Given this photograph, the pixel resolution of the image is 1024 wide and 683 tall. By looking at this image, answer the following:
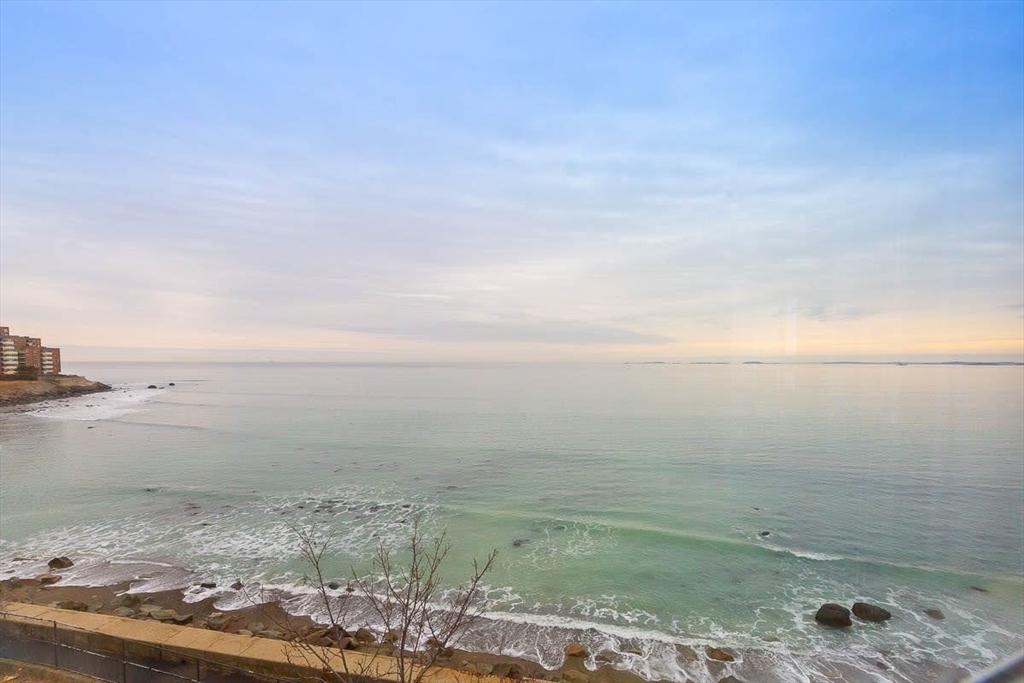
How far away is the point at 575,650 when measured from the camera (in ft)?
32.7

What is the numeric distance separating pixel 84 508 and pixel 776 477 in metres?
27.6

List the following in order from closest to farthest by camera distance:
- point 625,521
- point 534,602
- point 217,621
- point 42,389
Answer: point 217,621, point 534,602, point 625,521, point 42,389

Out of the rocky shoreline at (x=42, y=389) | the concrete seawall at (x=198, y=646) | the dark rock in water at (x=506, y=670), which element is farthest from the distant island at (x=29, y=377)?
the dark rock in water at (x=506, y=670)

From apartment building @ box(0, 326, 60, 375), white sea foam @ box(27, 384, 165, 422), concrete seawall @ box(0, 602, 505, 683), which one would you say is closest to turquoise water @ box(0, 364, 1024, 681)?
concrete seawall @ box(0, 602, 505, 683)

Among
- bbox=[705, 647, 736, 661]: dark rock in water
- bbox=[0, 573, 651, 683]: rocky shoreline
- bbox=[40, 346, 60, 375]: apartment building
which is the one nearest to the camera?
bbox=[0, 573, 651, 683]: rocky shoreline

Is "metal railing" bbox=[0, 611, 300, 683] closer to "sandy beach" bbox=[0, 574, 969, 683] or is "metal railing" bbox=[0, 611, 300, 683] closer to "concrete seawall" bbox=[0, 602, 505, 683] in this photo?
"concrete seawall" bbox=[0, 602, 505, 683]

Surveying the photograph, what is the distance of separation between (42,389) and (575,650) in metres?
87.2

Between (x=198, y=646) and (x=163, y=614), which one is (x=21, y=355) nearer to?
(x=163, y=614)

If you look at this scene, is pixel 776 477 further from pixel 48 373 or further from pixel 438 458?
pixel 48 373

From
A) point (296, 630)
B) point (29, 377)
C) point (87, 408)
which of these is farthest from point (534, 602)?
point (29, 377)

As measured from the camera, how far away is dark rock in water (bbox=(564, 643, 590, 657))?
32.5ft

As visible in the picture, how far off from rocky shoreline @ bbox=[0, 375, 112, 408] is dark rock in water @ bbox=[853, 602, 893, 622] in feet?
248

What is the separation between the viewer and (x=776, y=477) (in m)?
23.2

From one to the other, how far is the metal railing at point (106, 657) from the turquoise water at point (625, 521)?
12.1 ft
